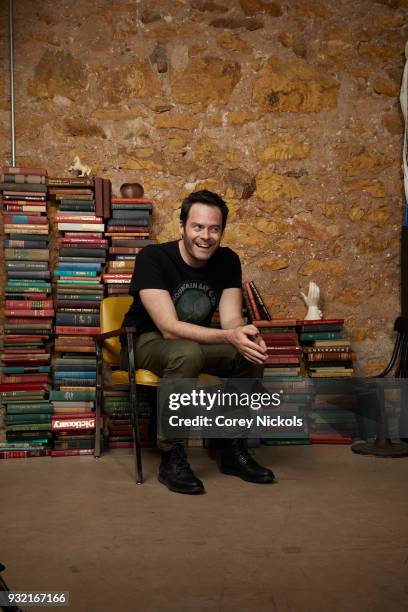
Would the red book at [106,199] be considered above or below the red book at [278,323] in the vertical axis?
above

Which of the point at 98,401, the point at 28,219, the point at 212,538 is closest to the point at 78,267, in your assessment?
the point at 28,219

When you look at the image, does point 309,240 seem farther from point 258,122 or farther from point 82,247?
point 82,247

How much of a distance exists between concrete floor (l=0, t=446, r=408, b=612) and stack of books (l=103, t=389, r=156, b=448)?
0.43 m

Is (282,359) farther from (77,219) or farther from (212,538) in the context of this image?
Result: (212,538)

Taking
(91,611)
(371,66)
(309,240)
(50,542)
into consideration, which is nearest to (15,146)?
(309,240)

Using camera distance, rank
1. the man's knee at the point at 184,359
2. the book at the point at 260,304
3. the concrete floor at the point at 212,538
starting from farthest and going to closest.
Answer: the book at the point at 260,304, the man's knee at the point at 184,359, the concrete floor at the point at 212,538

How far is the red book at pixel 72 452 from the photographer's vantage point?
137 inches

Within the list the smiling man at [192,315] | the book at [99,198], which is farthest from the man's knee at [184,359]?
the book at [99,198]

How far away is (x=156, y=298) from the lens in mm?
2994

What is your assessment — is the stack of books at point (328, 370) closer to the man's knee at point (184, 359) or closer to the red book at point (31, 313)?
the man's knee at point (184, 359)

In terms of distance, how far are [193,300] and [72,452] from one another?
1.08m

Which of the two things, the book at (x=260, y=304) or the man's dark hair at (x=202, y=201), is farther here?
the book at (x=260, y=304)

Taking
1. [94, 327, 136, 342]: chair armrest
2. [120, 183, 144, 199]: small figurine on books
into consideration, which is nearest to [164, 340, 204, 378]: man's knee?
[94, 327, 136, 342]: chair armrest

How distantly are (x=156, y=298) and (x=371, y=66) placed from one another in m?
2.35
